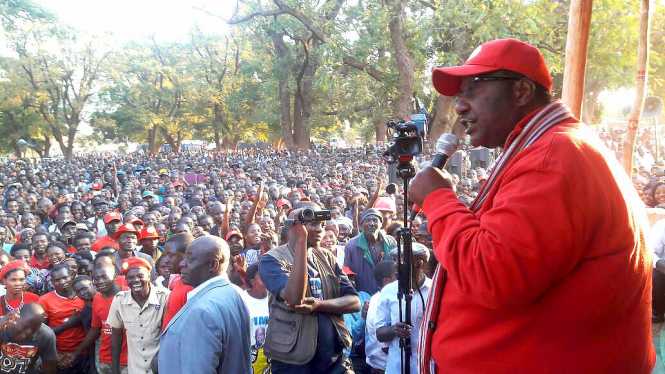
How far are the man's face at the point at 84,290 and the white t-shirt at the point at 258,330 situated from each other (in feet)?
4.60

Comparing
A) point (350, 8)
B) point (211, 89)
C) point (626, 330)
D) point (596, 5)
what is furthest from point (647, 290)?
point (211, 89)

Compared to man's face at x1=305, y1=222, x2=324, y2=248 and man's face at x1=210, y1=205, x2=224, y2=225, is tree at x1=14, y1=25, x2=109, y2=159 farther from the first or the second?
man's face at x1=305, y1=222, x2=324, y2=248

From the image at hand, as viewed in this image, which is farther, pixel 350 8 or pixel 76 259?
pixel 350 8

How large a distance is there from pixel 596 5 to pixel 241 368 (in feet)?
34.0

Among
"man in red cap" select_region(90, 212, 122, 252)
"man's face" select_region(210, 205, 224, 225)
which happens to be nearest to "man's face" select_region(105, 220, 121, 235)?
"man in red cap" select_region(90, 212, 122, 252)

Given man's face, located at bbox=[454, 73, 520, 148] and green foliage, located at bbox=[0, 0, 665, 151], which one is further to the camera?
green foliage, located at bbox=[0, 0, 665, 151]

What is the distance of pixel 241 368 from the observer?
2609 millimetres

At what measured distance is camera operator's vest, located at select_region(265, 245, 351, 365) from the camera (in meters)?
3.15

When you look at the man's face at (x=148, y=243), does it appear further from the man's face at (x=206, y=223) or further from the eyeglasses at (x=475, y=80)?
the eyeglasses at (x=475, y=80)

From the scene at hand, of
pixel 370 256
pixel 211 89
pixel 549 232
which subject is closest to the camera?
pixel 549 232

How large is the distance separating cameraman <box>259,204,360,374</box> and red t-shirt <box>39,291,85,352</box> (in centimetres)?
219

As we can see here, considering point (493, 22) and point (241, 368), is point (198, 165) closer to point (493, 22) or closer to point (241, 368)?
point (493, 22)

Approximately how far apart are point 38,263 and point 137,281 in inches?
120

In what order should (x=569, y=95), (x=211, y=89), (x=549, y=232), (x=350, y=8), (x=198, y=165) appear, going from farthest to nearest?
(x=211, y=89)
(x=198, y=165)
(x=350, y=8)
(x=569, y=95)
(x=549, y=232)
